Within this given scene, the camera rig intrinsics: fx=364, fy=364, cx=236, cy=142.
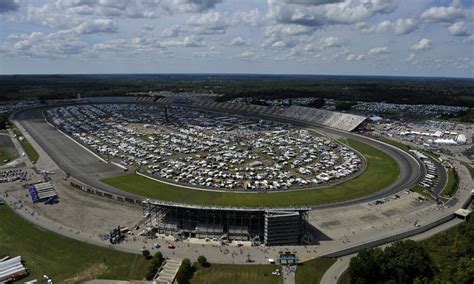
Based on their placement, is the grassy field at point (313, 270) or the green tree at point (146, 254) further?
the green tree at point (146, 254)

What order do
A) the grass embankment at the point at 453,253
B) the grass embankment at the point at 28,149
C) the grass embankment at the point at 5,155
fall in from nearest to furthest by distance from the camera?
the grass embankment at the point at 453,253 → the grass embankment at the point at 5,155 → the grass embankment at the point at 28,149

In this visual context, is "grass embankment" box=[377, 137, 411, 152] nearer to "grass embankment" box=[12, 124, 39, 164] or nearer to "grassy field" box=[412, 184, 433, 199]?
"grassy field" box=[412, 184, 433, 199]

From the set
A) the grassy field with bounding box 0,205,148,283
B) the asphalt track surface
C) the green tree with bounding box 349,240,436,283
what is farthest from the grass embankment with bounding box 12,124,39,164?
the green tree with bounding box 349,240,436,283

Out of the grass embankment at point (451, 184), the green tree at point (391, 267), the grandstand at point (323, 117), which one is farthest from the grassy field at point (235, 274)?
the grandstand at point (323, 117)

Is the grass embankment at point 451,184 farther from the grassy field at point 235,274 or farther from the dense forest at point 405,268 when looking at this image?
the grassy field at point 235,274

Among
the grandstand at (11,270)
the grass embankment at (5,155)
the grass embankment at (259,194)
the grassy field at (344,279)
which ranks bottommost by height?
the grassy field at (344,279)

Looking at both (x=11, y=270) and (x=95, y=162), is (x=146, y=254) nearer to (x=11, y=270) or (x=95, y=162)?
(x=11, y=270)

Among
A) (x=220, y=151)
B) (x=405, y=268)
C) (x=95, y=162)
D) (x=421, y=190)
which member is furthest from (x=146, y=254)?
(x=220, y=151)
